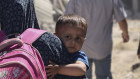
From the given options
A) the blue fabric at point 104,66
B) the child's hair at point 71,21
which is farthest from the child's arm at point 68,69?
the blue fabric at point 104,66

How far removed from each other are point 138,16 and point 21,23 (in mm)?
15640

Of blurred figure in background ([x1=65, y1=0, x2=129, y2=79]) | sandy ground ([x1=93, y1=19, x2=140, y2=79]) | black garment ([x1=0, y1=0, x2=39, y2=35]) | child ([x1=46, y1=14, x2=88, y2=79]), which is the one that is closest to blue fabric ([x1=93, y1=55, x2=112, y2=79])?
blurred figure in background ([x1=65, y1=0, x2=129, y2=79])

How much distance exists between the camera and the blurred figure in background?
387cm

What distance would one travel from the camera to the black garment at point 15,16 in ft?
6.38

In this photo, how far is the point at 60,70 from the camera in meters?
1.97

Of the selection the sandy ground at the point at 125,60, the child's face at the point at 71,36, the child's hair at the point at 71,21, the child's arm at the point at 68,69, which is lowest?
the sandy ground at the point at 125,60

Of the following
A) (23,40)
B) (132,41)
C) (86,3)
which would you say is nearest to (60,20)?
(23,40)

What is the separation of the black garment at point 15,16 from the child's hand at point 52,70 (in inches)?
10.2

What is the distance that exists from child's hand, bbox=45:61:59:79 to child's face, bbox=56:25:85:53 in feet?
0.62

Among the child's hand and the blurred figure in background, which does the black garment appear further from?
the blurred figure in background

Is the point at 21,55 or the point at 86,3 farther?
the point at 86,3

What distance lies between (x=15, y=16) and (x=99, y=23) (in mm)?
2067

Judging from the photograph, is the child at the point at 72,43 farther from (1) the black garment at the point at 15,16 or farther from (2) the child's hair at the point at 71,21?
(1) the black garment at the point at 15,16

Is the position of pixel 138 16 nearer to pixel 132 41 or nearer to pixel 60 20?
pixel 132 41
